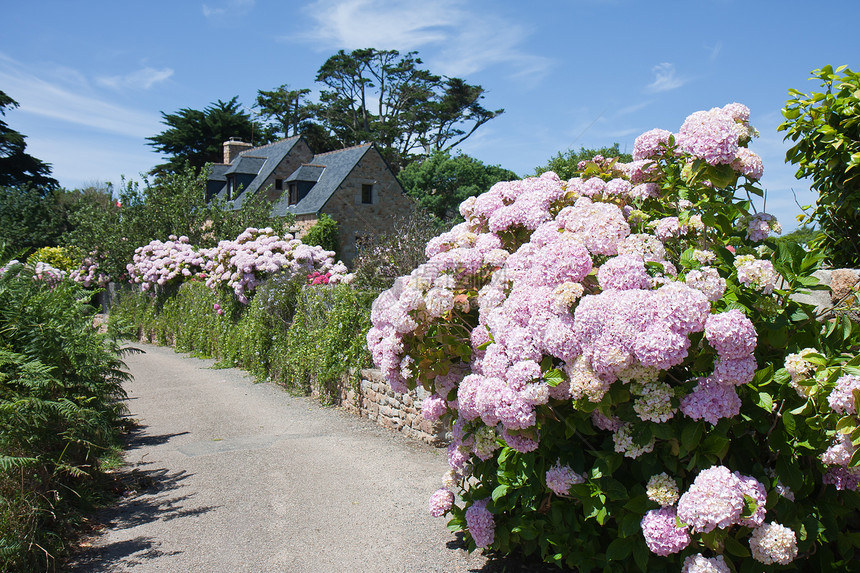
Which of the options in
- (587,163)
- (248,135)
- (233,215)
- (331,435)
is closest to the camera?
(587,163)

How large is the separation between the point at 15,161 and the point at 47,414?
47333 millimetres

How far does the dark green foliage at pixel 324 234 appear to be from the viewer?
28.5 meters

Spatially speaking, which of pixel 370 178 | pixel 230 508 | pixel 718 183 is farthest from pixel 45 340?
pixel 370 178

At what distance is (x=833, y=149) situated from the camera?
4.51 meters

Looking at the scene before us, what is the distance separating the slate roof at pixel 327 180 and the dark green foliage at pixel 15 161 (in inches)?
875

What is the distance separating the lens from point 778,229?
345 cm

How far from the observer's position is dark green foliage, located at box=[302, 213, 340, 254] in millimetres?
28531

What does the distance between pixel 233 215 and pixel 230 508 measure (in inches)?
649

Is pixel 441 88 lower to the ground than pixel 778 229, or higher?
higher

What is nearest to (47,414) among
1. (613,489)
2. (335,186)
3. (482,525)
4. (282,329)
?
(482,525)

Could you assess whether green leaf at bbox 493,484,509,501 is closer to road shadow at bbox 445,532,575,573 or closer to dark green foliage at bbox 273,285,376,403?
road shadow at bbox 445,532,575,573

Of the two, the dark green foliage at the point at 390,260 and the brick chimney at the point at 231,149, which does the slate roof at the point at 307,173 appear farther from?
the dark green foliage at the point at 390,260

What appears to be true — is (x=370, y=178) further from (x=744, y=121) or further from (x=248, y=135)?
(x=744, y=121)

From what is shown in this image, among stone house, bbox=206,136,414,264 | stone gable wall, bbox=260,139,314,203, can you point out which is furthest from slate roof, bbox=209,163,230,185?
stone gable wall, bbox=260,139,314,203
